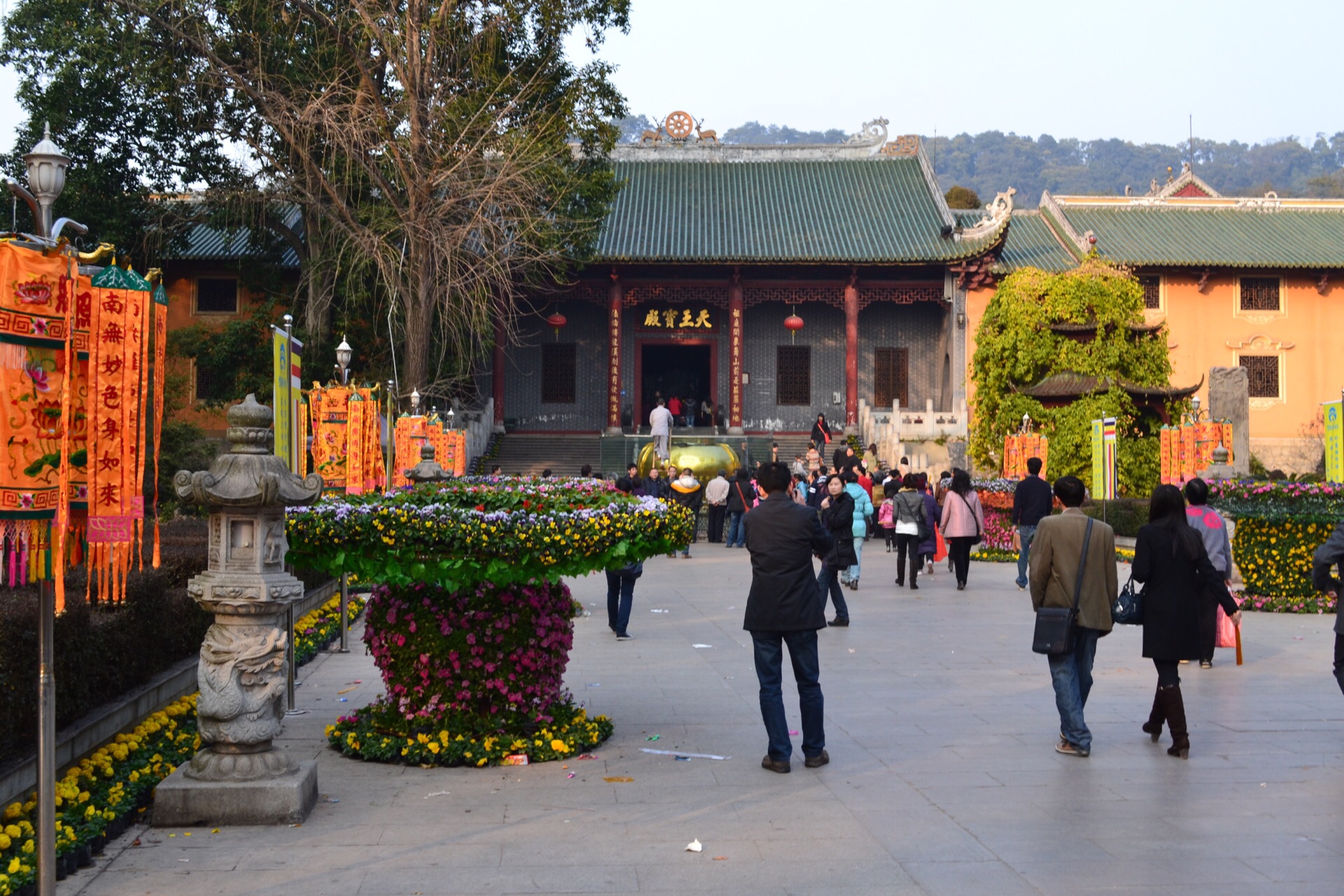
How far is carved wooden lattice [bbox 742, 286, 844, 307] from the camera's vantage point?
30.2 metres

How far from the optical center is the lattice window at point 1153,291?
30.7 meters

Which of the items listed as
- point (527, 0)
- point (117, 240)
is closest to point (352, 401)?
point (527, 0)

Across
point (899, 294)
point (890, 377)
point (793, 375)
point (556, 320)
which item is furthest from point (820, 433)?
point (556, 320)

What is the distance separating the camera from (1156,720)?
21.0 feet

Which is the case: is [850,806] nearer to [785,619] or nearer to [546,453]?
[785,619]

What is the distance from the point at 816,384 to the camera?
31.4 meters

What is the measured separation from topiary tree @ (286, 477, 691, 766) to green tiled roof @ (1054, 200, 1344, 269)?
26702mm

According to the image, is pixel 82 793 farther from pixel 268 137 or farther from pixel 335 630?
pixel 268 137

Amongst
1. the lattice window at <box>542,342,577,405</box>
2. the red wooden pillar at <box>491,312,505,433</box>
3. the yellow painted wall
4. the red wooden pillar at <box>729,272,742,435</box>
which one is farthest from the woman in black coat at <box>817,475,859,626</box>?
the yellow painted wall

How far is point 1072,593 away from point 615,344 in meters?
24.3

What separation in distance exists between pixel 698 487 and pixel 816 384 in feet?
36.8

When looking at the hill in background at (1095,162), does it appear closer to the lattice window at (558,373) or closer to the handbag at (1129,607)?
the lattice window at (558,373)

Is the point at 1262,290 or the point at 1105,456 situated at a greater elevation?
the point at 1262,290

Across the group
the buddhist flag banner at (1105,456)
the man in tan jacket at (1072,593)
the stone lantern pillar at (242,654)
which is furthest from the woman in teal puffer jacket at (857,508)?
the stone lantern pillar at (242,654)
